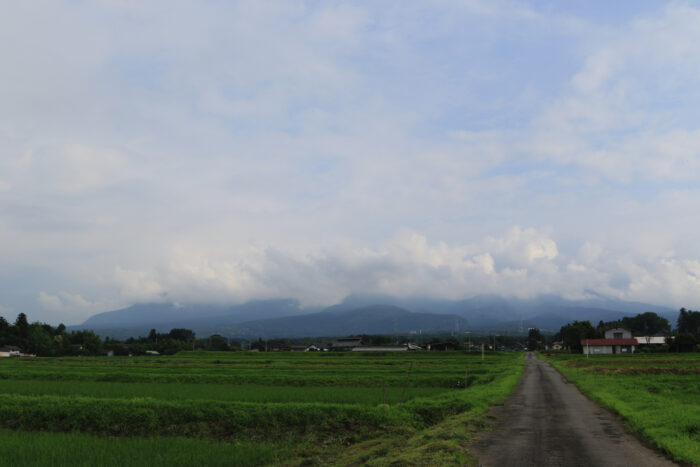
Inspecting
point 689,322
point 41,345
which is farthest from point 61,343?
point 689,322

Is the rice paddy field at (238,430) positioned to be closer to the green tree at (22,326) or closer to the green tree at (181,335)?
the green tree at (22,326)

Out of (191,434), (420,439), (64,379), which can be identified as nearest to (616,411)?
(420,439)

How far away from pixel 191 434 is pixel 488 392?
14853 mm

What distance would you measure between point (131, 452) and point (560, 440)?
1231 centimetres

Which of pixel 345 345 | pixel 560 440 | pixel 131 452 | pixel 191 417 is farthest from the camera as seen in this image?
pixel 345 345

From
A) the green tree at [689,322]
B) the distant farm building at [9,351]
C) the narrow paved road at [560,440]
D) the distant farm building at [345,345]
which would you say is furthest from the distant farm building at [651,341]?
the distant farm building at [9,351]

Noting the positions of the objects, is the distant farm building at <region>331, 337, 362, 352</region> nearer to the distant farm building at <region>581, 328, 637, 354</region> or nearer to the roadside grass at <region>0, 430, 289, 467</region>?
the distant farm building at <region>581, 328, 637, 354</region>

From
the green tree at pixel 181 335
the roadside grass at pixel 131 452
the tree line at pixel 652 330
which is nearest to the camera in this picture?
the roadside grass at pixel 131 452

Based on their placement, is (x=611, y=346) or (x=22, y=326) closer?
(x=611, y=346)

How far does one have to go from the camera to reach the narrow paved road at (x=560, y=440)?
11.2m

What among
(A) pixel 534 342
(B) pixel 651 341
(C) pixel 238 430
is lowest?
(A) pixel 534 342

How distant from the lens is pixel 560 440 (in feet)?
44.1

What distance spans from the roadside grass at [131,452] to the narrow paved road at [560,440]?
619 centimetres

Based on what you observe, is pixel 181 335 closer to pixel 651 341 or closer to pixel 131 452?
pixel 651 341
